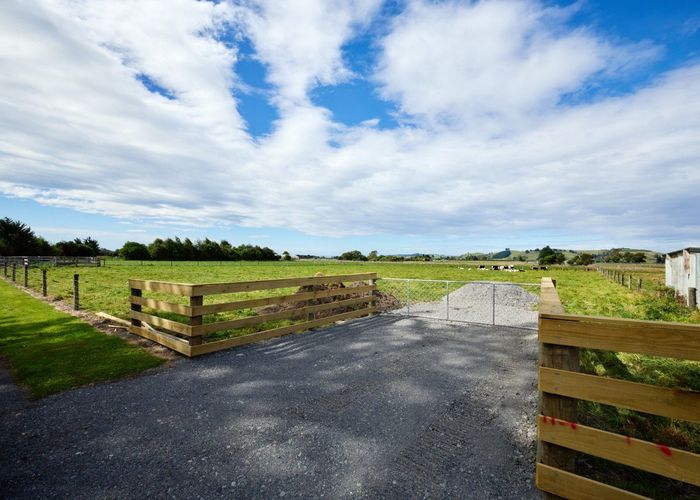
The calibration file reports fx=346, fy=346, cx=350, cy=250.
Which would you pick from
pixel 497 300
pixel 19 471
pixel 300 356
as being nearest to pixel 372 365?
pixel 300 356

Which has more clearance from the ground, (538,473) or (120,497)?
(538,473)

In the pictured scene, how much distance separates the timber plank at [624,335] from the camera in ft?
7.89

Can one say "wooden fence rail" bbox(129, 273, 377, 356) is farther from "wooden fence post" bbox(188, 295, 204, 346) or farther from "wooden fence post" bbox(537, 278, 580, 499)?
"wooden fence post" bbox(537, 278, 580, 499)

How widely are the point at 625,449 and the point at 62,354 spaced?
8808mm

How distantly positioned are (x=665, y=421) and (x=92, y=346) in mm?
9743

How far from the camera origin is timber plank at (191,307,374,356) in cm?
688

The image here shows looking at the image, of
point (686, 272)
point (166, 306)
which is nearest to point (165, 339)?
point (166, 306)

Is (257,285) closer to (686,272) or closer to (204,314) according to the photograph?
(204,314)

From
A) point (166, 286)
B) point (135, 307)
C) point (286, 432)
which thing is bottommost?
point (286, 432)

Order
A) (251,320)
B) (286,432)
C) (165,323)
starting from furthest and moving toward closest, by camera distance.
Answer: (251,320)
(165,323)
(286,432)

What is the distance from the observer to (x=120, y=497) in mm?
2912

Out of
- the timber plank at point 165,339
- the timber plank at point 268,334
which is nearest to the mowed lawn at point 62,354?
the timber plank at point 165,339

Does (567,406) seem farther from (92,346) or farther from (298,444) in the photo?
(92,346)

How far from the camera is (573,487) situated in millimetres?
2816
